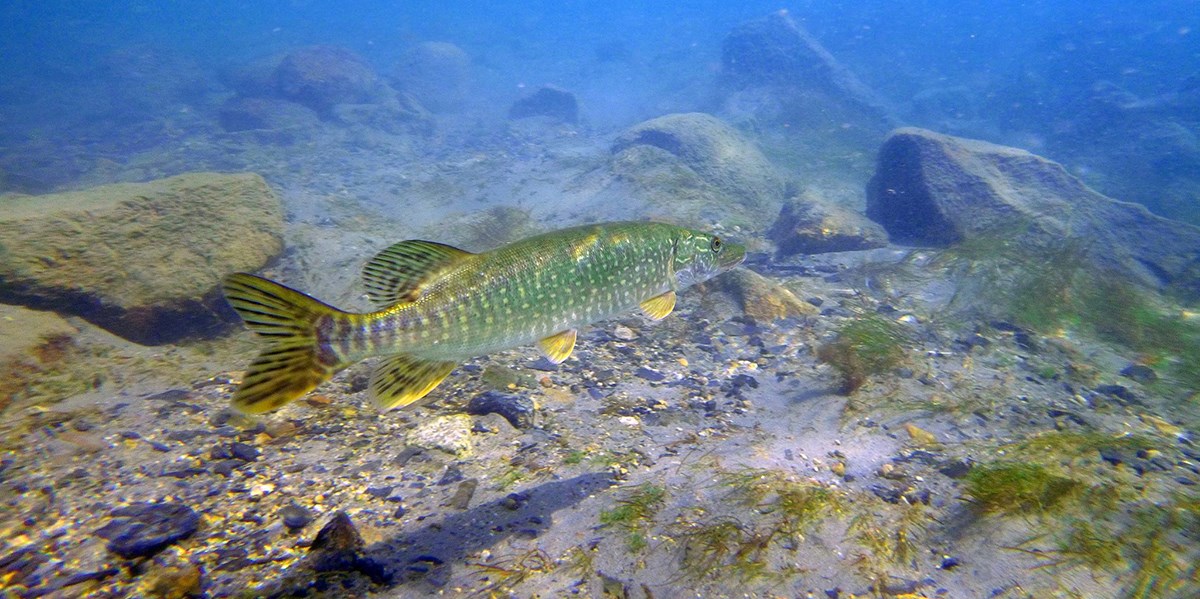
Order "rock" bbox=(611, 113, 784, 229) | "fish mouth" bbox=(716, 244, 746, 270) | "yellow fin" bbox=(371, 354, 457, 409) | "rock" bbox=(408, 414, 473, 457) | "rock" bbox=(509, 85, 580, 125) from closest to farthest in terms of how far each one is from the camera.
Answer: "yellow fin" bbox=(371, 354, 457, 409)
"fish mouth" bbox=(716, 244, 746, 270)
"rock" bbox=(408, 414, 473, 457)
"rock" bbox=(611, 113, 784, 229)
"rock" bbox=(509, 85, 580, 125)

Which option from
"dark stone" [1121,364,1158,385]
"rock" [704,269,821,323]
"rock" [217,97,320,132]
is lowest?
"dark stone" [1121,364,1158,385]

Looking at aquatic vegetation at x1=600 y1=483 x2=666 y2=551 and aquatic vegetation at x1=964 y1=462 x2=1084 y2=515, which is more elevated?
aquatic vegetation at x1=600 y1=483 x2=666 y2=551

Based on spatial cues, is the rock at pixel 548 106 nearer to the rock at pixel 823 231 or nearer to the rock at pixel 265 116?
the rock at pixel 265 116

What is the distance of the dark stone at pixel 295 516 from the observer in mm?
3617

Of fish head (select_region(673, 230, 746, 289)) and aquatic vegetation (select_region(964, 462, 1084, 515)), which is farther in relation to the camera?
fish head (select_region(673, 230, 746, 289))

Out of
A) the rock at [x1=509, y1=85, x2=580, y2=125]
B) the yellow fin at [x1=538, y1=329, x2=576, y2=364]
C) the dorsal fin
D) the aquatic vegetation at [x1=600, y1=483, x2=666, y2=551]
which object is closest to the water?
the aquatic vegetation at [x1=600, y1=483, x2=666, y2=551]

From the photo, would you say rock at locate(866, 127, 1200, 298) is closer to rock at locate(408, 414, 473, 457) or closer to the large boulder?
rock at locate(408, 414, 473, 457)

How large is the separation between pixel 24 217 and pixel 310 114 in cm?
2539

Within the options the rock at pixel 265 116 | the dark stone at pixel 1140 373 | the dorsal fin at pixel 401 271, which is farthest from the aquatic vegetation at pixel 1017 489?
the rock at pixel 265 116

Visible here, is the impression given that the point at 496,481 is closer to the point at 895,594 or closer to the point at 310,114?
the point at 895,594

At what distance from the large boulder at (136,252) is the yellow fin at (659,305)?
6.58 metres

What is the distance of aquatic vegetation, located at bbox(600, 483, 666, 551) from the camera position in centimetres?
362

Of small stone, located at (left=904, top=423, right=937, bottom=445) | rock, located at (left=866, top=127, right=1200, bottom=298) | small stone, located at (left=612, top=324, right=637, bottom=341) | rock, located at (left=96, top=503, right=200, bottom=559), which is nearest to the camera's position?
rock, located at (left=96, top=503, right=200, bottom=559)

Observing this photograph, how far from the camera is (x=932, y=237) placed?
469 inches
